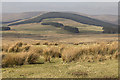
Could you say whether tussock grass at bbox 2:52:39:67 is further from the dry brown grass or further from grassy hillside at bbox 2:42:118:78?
the dry brown grass

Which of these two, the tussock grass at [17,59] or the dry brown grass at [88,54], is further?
the dry brown grass at [88,54]

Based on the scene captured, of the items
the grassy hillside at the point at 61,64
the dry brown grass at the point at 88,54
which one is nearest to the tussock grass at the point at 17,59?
the grassy hillside at the point at 61,64

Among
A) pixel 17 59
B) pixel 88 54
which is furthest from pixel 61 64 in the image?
pixel 88 54

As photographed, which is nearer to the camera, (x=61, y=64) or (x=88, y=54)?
(x=61, y=64)

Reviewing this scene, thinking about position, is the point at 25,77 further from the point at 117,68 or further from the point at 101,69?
the point at 117,68

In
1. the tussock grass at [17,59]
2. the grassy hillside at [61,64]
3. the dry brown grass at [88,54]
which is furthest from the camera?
the dry brown grass at [88,54]

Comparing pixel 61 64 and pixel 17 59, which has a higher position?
pixel 17 59

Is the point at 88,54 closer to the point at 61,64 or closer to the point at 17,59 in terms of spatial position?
the point at 61,64

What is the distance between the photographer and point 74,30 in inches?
2194

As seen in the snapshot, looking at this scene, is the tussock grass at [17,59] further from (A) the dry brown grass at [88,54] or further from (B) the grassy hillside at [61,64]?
(A) the dry brown grass at [88,54]

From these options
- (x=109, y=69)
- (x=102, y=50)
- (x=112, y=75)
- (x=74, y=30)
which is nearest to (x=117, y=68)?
(x=109, y=69)

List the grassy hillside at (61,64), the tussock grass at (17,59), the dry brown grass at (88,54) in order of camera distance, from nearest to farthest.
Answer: the grassy hillside at (61,64)
the tussock grass at (17,59)
the dry brown grass at (88,54)

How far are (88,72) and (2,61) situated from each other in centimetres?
363

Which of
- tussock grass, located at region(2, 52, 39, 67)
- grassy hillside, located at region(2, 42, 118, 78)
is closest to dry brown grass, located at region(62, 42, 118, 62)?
grassy hillside, located at region(2, 42, 118, 78)
